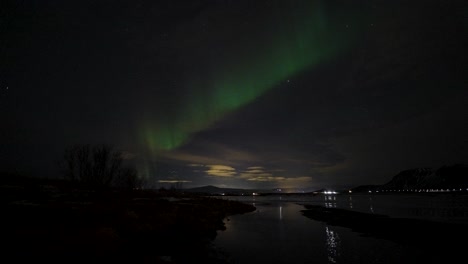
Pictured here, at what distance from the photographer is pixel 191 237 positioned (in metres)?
29.1

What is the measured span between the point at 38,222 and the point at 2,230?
2.94 meters

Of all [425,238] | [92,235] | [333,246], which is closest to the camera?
[92,235]

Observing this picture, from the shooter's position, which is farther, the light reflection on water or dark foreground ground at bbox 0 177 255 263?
the light reflection on water

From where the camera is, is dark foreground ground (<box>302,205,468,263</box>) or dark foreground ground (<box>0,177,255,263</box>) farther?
dark foreground ground (<box>302,205,468,263</box>)

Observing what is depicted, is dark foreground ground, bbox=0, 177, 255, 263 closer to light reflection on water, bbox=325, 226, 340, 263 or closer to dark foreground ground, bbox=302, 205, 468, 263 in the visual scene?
light reflection on water, bbox=325, 226, 340, 263

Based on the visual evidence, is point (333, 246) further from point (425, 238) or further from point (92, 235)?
point (92, 235)

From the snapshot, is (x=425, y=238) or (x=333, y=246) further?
(x=425, y=238)

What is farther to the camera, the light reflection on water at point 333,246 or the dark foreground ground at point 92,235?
the light reflection on water at point 333,246

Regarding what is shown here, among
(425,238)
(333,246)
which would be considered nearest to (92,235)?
(333,246)

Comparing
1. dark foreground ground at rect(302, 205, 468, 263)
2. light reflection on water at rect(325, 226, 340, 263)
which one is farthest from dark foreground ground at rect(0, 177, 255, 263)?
dark foreground ground at rect(302, 205, 468, 263)

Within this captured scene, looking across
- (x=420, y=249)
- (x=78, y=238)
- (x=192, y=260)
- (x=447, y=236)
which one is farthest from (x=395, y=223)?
(x=78, y=238)

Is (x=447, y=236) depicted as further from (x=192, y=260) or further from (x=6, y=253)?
(x=6, y=253)

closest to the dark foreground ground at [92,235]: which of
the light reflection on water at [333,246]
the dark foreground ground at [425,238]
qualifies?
the light reflection on water at [333,246]

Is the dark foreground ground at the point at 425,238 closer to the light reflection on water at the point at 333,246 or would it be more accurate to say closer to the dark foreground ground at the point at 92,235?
the light reflection on water at the point at 333,246
